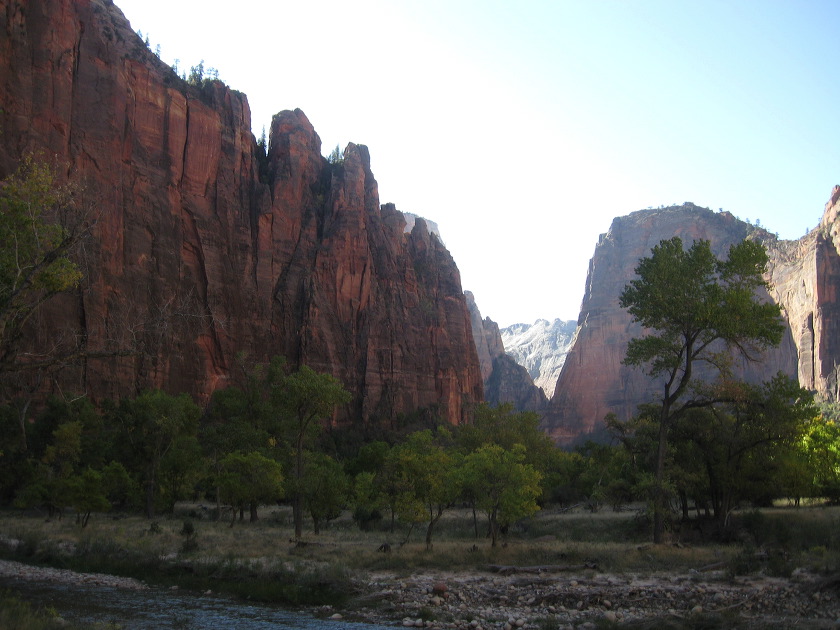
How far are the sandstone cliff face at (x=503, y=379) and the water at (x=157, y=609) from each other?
13630cm

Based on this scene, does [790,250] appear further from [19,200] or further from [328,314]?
[19,200]

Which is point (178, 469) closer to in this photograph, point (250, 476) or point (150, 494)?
point (150, 494)

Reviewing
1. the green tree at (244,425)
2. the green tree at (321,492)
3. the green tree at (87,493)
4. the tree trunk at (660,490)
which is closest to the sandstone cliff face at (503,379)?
the green tree at (244,425)

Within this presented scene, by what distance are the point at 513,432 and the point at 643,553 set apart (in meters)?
21.0

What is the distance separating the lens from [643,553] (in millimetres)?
22766

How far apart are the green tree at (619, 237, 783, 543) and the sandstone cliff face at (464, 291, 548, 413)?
5094 inches

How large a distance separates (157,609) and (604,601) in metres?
11.9

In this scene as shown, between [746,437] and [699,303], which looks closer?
[699,303]

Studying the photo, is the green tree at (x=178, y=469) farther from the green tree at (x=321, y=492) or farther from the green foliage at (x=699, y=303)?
the green foliage at (x=699, y=303)

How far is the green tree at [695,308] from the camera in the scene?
23.5 metres

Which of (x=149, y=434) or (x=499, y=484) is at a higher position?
(x=149, y=434)

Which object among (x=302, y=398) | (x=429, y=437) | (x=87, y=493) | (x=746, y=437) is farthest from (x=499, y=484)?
(x=87, y=493)

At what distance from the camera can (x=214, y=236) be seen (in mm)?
80938

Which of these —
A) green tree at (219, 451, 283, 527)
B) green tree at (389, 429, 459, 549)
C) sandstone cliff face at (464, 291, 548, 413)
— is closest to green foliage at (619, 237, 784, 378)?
green tree at (389, 429, 459, 549)
